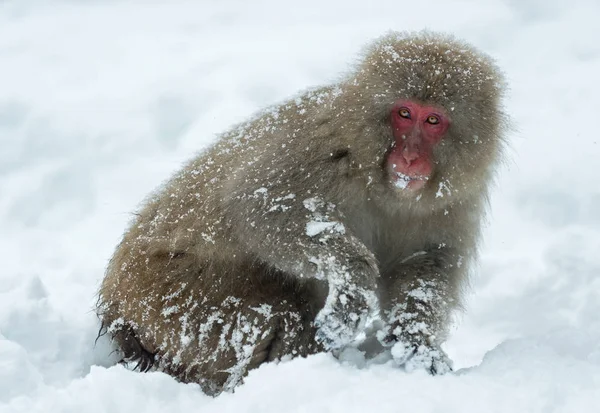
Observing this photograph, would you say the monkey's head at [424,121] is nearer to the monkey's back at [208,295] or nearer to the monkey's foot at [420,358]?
the monkey's back at [208,295]

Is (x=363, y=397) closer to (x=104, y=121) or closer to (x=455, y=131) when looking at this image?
(x=455, y=131)

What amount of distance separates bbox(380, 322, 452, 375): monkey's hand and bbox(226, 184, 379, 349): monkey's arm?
0.17 m

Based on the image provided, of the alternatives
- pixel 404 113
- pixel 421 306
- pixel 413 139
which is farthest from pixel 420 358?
pixel 404 113

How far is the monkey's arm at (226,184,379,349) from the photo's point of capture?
330cm

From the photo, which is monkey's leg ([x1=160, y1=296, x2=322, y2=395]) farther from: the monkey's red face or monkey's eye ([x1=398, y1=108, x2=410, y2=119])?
monkey's eye ([x1=398, y1=108, x2=410, y2=119])

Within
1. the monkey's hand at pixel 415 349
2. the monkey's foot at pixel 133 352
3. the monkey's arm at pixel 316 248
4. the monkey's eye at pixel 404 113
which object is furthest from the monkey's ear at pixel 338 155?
the monkey's foot at pixel 133 352

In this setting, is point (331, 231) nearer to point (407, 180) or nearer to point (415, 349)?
point (407, 180)

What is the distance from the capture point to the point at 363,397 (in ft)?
8.68

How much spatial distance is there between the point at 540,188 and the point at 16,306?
12.6 ft

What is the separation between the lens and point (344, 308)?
330 cm

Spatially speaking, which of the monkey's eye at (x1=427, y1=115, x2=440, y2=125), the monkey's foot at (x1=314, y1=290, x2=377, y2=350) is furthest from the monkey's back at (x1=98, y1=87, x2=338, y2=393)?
the monkey's eye at (x1=427, y1=115, x2=440, y2=125)

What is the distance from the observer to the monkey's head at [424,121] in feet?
11.1

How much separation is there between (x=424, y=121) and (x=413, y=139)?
9 cm

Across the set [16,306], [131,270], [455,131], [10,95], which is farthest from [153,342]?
[10,95]
